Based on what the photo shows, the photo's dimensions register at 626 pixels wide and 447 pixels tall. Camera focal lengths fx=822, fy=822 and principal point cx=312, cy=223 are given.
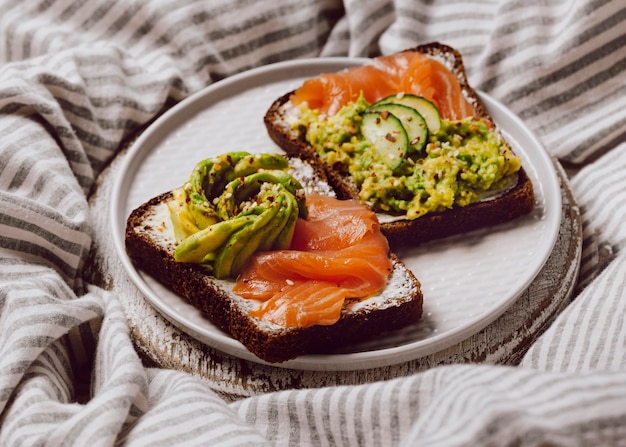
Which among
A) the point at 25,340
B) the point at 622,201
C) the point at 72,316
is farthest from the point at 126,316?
the point at 622,201

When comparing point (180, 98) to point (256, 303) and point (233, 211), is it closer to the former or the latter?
point (233, 211)

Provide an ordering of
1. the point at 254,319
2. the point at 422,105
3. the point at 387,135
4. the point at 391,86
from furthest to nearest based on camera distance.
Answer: the point at 391,86, the point at 422,105, the point at 387,135, the point at 254,319

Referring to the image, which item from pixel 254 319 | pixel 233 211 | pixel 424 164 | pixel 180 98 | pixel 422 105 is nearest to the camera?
pixel 254 319

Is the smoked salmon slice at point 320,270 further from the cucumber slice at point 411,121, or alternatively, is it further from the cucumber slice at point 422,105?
the cucumber slice at point 422,105


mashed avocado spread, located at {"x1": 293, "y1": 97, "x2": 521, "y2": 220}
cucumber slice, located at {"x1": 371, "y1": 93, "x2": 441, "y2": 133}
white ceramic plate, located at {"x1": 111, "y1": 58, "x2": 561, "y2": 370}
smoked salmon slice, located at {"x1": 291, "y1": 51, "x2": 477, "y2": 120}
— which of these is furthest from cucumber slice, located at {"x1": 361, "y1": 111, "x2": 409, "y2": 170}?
white ceramic plate, located at {"x1": 111, "y1": 58, "x2": 561, "y2": 370}

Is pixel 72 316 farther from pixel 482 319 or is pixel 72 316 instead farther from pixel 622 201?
pixel 622 201

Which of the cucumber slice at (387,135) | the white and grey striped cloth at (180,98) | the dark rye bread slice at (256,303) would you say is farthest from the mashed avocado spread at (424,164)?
the white and grey striped cloth at (180,98)

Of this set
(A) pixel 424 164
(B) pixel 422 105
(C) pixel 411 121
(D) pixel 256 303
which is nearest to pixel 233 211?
(D) pixel 256 303
